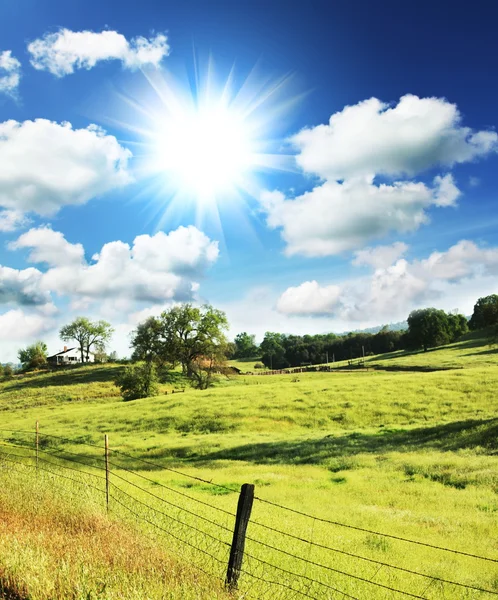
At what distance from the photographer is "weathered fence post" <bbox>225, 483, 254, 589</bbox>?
6672mm

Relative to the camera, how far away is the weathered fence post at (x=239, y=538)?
667cm

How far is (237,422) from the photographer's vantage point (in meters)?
37.5

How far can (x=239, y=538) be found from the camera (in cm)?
667

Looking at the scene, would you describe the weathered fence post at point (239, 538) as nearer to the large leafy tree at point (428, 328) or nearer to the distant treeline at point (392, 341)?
the distant treeline at point (392, 341)

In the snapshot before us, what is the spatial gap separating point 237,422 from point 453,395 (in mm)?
18982

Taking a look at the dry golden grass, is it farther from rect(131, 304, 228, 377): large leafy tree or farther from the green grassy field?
rect(131, 304, 228, 377): large leafy tree

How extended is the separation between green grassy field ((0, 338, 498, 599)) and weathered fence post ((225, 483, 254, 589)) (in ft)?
2.57

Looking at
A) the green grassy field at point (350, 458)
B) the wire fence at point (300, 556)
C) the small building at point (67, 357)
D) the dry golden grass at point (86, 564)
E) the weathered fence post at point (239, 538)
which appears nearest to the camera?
the dry golden grass at point (86, 564)

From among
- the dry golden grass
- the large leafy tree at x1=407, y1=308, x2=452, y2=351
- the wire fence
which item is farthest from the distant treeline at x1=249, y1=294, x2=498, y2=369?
the dry golden grass

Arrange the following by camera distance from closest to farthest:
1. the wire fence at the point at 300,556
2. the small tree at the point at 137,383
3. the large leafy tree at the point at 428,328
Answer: the wire fence at the point at 300,556
the small tree at the point at 137,383
the large leafy tree at the point at 428,328

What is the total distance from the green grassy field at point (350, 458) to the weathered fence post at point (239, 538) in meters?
0.78

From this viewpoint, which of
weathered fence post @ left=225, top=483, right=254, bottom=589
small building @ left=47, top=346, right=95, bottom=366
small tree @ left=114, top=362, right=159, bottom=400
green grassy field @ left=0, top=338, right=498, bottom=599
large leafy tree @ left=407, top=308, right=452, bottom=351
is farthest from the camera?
small building @ left=47, top=346, right=95, bottom=366

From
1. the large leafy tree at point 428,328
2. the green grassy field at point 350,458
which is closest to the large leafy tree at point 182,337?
the green grassy field at point 350,458

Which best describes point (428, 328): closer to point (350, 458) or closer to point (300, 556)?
point (350, 458)
